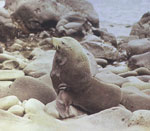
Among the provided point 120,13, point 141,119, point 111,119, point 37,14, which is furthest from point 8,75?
point 120,13

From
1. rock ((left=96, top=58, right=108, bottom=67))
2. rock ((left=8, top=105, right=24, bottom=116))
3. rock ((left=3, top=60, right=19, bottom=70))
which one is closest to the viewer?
rock ((left=8, top=105, right=24, bottom=116))

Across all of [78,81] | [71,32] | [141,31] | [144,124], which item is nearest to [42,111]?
[78,81]

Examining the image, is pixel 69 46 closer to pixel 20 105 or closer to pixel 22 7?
pixel 20 105

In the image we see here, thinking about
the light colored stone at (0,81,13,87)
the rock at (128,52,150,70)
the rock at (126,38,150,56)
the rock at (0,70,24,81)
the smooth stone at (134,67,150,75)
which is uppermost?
the light colored stone at (0,81,13,87)

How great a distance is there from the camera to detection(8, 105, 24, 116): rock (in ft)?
7.04

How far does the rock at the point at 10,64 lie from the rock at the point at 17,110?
2224 mm

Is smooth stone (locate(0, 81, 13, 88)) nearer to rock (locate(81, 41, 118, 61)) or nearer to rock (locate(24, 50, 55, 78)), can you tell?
rock (locate(24, 50, 55, 78))

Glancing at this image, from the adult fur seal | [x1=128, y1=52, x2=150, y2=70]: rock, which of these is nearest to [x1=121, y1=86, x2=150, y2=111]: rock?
the adult fur seal

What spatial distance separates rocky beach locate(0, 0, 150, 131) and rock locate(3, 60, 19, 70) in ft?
0.05

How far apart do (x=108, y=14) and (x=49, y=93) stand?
10518mm

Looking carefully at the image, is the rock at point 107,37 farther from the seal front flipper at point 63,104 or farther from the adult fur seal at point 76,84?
the seal front flipper at point 63,104

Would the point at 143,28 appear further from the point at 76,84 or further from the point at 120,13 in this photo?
the point at 76,84

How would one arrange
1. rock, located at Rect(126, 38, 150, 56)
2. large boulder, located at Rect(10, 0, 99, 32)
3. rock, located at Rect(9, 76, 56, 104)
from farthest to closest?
1. large boulder, located at Rect(10, 0, 99, 32)
2. rock, located at Rect(126, 38, 150, 56)
3. rock, located at Rect(9, 76, 56, 104)

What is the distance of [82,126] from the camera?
6.33 ft
